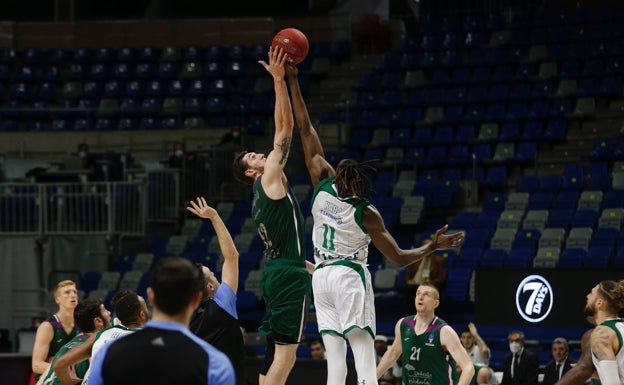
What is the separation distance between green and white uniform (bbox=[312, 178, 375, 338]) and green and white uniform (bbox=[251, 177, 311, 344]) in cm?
15

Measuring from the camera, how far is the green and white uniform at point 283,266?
8688 mm

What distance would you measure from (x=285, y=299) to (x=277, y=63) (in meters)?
1.69

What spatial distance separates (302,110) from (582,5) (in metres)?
18.9

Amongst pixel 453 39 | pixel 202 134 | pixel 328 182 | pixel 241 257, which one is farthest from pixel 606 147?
pixel 328 182

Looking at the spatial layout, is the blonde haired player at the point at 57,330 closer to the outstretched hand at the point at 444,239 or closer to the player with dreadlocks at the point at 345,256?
the player with dreadlocks at the point at 345,256

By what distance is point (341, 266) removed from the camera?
348 inches

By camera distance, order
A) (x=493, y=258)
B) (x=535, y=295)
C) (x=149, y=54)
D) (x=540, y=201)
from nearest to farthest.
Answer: (x=535, y=295)
(x=493, y=258)
(x=540, y=201)
(x=149, y=54)

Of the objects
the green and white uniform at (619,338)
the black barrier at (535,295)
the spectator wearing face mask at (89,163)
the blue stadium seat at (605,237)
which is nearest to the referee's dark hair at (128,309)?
the green and white uniform at (619,338)

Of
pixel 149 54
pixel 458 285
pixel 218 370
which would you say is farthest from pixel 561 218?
pixel 218 370

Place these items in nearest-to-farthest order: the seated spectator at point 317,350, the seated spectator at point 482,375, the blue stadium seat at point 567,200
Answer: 1. the seated spectator at point 482,375
2. the seated spectator at point 317,350
3. the blue stadium seat at point 567,200

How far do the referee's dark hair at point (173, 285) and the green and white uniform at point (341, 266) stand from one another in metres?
3.96

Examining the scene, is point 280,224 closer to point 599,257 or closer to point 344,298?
point 344,298

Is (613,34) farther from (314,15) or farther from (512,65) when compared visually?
(314,15)

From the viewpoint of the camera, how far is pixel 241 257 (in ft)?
66.3
